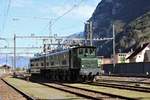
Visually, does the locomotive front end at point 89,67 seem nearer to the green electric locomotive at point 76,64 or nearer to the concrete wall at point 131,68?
the green electric locomotive at point 76,64

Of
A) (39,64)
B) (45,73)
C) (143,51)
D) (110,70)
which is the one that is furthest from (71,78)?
(143,51)

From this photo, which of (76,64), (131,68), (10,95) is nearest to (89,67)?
(76,64)

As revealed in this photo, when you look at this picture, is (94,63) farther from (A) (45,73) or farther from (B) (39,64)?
(B) (39,64)

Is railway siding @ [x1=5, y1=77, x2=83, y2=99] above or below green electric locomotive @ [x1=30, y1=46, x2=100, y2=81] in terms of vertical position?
below

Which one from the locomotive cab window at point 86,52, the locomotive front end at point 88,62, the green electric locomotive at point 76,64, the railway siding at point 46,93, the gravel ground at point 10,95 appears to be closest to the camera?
the railway siding at point 46,93

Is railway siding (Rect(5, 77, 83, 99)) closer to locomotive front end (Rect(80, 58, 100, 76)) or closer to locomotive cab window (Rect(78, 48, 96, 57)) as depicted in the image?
locomotive front end (Rect(80, 58, 100, 76))

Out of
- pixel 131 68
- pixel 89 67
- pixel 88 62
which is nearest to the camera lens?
pixel 89 67

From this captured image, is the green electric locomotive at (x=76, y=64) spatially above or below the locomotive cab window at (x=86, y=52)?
below

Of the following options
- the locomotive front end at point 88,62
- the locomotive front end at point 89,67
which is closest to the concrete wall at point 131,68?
the locomotive front end at point 88,62

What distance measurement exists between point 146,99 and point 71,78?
76.4 ft

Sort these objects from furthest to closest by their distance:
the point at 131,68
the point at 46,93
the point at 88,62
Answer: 1. the point at 131,68
2. the point at 88,62
3. the point at 46,93

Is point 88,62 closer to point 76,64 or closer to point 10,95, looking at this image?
point 76,64

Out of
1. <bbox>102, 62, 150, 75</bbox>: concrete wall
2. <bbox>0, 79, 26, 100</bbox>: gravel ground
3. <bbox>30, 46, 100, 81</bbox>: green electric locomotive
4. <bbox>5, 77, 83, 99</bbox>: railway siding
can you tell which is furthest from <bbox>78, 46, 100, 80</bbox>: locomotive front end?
<bbox>102, 62, 150, 75</bbox>: concrete wall

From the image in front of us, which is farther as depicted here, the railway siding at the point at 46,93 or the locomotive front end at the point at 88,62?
the locomotive front end at the point at 88,62
